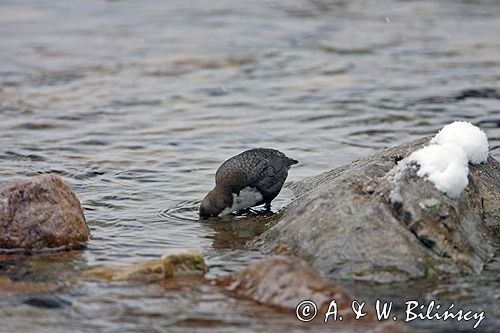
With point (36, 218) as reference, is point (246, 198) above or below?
below

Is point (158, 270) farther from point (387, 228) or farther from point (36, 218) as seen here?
point (387, 228)

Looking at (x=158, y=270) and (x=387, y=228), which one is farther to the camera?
(x=387, y=228)

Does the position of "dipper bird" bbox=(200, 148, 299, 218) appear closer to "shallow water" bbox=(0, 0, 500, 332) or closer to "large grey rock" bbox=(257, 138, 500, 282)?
"shallow water" bbox=(0, 0, 500, 332)

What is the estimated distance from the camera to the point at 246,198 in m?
8.04

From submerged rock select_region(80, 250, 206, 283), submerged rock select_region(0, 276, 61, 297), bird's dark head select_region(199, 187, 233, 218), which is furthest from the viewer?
bird's dark head select_region(199, 187, 233, 218)

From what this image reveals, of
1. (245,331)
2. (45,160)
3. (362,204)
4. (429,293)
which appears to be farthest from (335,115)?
(245,331)

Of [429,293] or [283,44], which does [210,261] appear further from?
[283,44]

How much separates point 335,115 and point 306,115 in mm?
363

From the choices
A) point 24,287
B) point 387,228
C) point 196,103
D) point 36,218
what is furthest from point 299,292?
point 196,103

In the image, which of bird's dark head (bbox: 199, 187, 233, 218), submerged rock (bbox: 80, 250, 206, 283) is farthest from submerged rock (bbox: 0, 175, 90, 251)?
bird's dark head (bbox: 199, 187, 233, 218)

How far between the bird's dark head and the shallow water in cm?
13

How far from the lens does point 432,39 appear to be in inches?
642

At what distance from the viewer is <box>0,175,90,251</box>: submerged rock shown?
695 centimetres

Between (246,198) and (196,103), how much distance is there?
16.1 feet
